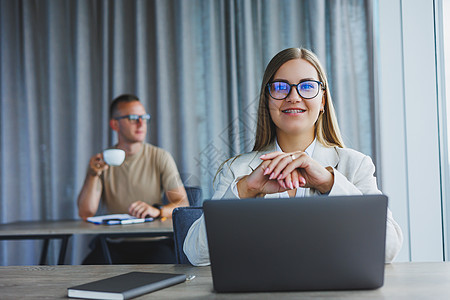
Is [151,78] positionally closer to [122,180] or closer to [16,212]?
[122,180]

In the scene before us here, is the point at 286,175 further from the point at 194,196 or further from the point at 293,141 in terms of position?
the point at 194,196

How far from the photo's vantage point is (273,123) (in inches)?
67.9

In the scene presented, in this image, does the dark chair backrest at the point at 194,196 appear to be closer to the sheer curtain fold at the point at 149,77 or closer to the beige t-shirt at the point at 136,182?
the beige t-shirt at the point at 136,182

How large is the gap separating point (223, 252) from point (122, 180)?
2306 millimetres

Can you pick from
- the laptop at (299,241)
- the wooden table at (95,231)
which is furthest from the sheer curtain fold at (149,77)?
the laptop at (299,241)

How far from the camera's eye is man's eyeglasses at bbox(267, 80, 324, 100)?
1.60m

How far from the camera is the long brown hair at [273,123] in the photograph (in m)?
1.64

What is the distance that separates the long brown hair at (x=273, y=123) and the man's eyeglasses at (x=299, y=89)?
39 millimetres

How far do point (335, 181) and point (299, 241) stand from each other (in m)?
0.42

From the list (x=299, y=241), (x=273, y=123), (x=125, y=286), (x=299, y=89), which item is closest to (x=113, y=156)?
(x=273, y=123)

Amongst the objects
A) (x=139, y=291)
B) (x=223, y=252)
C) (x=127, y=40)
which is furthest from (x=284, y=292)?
(x=127, y=40)

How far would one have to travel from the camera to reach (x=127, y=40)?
394 cm

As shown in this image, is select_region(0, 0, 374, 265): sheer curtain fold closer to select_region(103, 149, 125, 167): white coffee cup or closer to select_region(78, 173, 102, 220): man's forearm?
select_region(78, 173, 102, 220): man's forearm

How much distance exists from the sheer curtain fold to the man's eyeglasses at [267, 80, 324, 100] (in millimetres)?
2084
